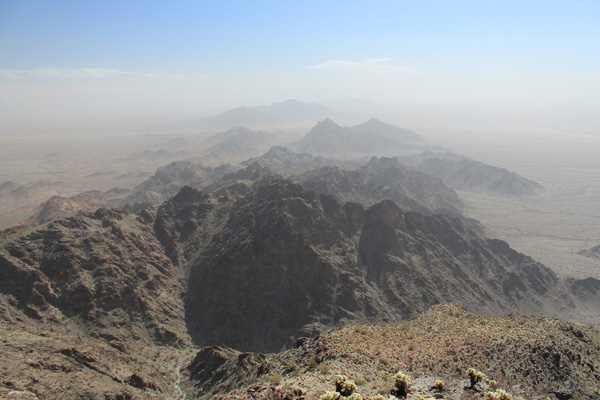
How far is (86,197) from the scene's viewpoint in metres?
148

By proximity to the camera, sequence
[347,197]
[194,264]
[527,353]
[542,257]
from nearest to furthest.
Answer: [527,353] → [194,264] → [542,257] → [347,197]

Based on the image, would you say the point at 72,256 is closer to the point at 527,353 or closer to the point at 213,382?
the point at 213,382

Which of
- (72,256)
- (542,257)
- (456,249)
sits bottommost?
(542,257)

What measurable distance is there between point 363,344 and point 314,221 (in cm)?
4371

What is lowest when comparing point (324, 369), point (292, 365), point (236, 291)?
point (236, 291)

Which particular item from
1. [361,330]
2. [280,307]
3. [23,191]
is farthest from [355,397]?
[23,191]

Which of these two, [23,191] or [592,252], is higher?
[23,191]

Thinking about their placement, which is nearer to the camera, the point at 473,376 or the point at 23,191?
the point at 473,376

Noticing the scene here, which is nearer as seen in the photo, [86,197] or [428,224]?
[428,224]

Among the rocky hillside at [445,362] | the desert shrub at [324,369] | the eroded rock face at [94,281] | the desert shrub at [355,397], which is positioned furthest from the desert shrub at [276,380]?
the eroded rock face at [94,281]

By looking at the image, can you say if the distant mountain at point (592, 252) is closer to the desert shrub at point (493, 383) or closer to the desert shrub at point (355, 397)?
the desert shrub at point (493, 383)

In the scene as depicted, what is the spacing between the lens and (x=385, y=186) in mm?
159375

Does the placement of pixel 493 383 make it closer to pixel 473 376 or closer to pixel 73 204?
pixel 473 376

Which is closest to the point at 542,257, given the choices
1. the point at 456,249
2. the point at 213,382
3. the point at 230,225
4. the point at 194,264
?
the point at 456,249
